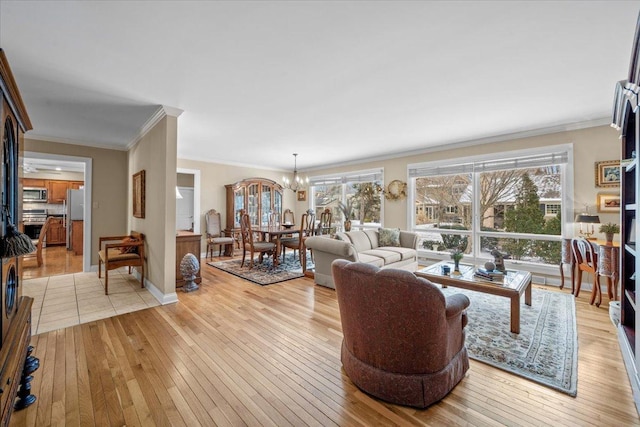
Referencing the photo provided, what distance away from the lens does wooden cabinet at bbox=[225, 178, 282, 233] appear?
6.78 metres

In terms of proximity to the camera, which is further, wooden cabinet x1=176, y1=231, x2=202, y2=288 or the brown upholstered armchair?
wooden cabinet x1=176, y1=231, x2=202, y2=288

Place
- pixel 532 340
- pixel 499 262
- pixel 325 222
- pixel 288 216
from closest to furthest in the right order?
1. pixel 532 340
2. pixel 499 262
3. pixel 325 222
4. pixel 288 216

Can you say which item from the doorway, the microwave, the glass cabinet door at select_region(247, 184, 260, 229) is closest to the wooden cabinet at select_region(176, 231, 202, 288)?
the doorway

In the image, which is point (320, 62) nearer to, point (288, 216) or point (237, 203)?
point (237, 203)

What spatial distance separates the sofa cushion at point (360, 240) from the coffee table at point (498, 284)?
1.39 metres

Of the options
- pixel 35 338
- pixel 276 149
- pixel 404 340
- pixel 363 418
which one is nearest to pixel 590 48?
pixel 404 340

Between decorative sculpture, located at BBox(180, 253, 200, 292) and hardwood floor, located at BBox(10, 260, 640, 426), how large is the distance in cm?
96

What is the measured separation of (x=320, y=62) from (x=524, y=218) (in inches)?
170

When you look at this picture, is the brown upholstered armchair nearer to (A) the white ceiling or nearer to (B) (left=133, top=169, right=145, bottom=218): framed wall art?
(A) the white ceiling

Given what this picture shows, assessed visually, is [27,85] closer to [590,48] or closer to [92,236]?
[92,236]

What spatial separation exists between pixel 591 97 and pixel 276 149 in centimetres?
476

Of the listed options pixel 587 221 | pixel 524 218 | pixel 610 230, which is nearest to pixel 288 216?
pixel 524 218

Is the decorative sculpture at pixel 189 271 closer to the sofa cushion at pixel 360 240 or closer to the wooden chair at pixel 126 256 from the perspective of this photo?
the wooden chair at pixel 126 256

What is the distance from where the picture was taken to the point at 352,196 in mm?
7145
